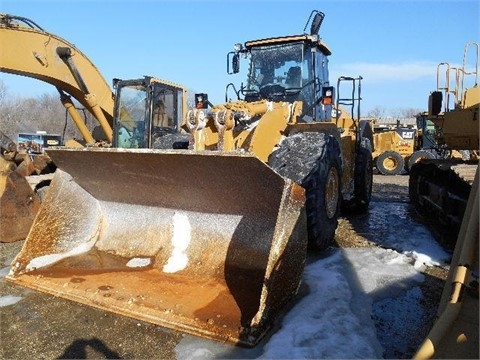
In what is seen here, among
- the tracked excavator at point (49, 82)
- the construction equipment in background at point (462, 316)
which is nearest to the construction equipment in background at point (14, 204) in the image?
the tracked excavator at point (49, 82)

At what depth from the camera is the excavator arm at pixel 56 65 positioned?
6008 mm

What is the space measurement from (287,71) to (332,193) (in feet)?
7.16

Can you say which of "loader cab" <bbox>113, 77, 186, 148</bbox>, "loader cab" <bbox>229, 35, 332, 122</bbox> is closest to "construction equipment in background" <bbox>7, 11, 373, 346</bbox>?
"loader cab" <bbox>229, 35, 332, 122</bbox>

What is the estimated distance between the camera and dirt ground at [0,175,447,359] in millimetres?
2932

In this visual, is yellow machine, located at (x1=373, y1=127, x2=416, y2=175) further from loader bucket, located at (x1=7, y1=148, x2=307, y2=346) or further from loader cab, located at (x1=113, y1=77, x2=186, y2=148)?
loader bucket, located at (x1=7, y1=148, x2=307, y2=346)

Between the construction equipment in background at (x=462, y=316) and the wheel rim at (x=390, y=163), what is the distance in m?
15.5

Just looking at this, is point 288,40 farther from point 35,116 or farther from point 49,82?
point 35,116

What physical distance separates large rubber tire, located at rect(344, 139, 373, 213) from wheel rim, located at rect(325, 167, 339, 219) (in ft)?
6.99

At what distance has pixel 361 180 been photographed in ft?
23.5

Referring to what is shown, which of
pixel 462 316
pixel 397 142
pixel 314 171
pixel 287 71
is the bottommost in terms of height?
pixel 462 316

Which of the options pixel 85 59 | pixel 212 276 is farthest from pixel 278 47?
pixel 212 276

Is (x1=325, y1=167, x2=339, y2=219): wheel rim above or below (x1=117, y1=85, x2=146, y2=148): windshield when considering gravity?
below

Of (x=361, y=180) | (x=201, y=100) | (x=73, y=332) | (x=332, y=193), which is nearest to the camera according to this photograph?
(x=73, y=332)

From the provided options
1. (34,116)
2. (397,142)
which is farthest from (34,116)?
(397,142)
